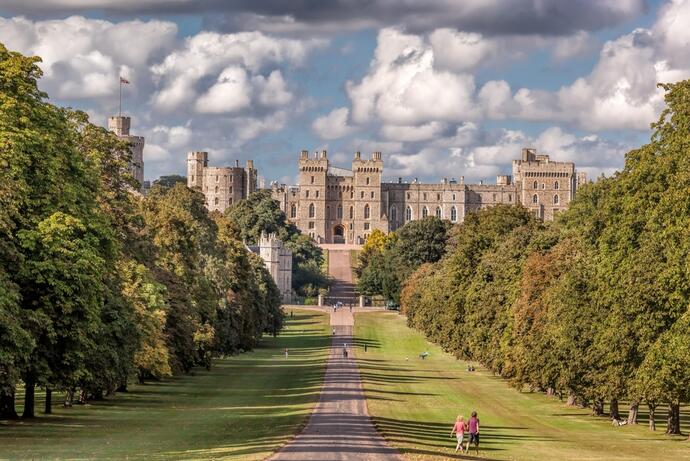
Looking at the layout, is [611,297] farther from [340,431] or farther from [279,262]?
[279,262]

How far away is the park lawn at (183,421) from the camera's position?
105 ft

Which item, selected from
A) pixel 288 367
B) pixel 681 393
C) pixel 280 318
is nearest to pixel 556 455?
pixel 681 393

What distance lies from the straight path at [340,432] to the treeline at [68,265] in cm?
711

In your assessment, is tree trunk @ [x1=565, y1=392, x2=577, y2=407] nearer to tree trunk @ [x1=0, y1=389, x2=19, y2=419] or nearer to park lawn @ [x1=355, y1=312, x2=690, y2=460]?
park lawn @ [x1=355, y1=312, x2=690, y2=460]

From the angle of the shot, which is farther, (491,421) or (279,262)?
(279,262)

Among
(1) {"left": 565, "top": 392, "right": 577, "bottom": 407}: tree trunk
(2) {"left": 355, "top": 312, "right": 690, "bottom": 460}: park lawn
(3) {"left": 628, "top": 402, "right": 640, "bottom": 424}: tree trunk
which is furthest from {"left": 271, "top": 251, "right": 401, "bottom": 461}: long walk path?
(3) {"left": 628, "top": 402, "right": 640, "bottom": 424}: tree trunk

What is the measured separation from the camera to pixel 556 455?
114ft

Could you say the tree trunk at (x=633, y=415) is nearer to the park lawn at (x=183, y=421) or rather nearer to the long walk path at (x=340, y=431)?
the long walk path at (x=340, y=431)

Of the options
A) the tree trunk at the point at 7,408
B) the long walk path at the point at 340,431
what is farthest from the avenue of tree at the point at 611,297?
the tree trunk at the point at 7,408

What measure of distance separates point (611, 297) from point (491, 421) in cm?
636

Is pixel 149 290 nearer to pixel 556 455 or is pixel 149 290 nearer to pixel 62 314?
pixel 62 314

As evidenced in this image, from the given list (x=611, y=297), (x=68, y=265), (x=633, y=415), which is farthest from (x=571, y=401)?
(x=68, y=265)

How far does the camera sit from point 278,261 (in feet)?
574

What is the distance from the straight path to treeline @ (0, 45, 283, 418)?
280 inches
